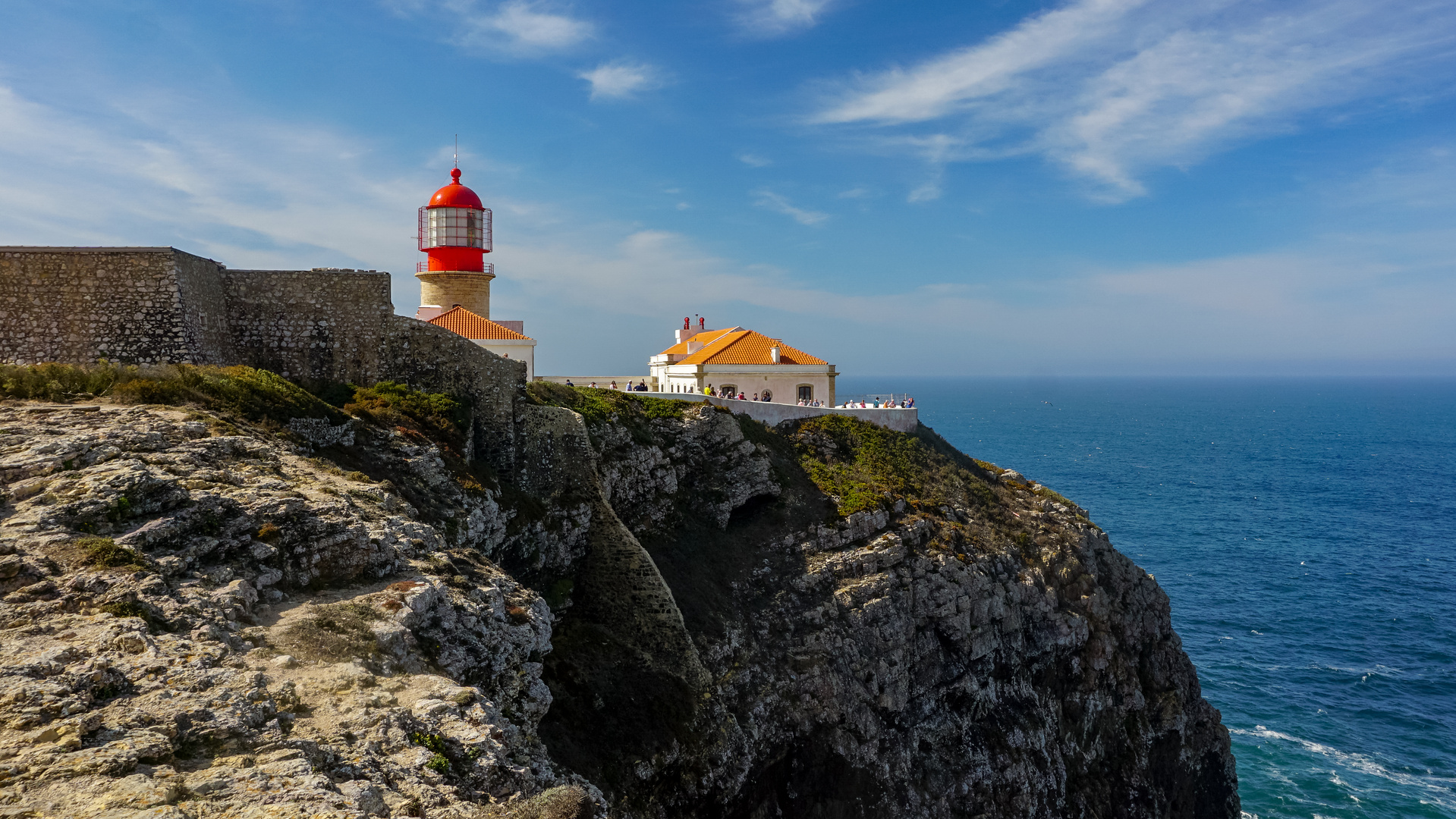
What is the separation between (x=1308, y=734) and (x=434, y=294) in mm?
41521

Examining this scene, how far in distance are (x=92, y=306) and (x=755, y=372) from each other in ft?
86.2

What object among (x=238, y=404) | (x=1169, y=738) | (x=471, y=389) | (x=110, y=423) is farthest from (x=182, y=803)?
(x=1169, y=738)

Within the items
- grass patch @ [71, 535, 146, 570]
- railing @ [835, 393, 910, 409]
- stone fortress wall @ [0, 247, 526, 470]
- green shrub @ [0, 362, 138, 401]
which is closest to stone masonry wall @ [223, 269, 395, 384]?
stone fortress wall @ [0, 247, 526, 470]

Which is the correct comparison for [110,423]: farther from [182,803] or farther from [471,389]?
[471,389]

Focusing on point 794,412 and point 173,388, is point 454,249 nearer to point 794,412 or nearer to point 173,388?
point 794,412

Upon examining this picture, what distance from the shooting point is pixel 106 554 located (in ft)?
35.6

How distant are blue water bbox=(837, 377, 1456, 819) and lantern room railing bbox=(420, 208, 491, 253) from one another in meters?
38.0

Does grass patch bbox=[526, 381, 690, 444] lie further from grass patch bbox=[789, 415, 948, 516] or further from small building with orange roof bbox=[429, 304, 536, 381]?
grass patch bbox=[789, 415, 948, 516]

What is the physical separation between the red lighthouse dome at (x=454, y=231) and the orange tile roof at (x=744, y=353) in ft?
36.5

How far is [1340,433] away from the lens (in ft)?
484

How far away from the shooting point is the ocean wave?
104ft

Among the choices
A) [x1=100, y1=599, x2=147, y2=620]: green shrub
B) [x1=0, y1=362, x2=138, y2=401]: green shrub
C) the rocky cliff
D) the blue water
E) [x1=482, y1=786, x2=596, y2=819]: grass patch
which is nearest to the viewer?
the rocky cliff

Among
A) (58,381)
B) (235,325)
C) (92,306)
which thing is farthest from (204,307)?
(58,381)

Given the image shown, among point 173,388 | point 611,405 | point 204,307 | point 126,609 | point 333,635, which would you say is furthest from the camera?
point 611,405
